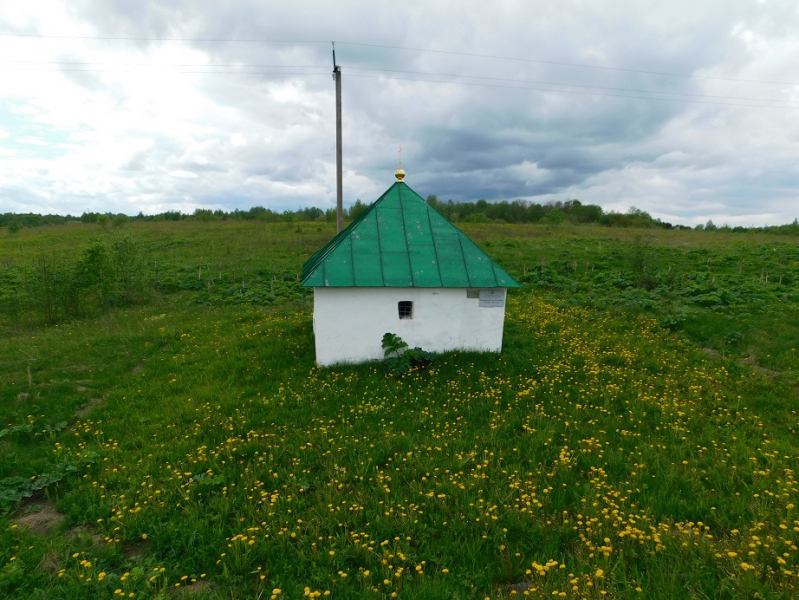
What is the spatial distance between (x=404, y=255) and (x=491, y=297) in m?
2.19

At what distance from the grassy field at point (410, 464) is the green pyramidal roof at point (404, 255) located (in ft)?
6.10

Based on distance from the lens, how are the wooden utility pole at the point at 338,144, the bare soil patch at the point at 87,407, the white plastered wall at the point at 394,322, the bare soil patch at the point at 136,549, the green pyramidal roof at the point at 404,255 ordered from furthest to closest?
the wooden utility pole at the point at 338,144 < the white plastered wall at the point at 394,322 < the green pyramidal roof at the point at 404,255 < the bare soil patch at the point at 87,407 < the bare soil patch at the point at 136,549

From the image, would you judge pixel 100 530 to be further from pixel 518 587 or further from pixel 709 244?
pixel 709 244

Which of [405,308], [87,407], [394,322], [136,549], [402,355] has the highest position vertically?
[405,308]

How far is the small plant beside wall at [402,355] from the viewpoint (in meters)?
8.87

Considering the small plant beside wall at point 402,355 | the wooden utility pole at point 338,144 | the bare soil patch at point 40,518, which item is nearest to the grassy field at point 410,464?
the bare soil patch at point 40,518

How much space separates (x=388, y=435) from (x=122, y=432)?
14.5ft

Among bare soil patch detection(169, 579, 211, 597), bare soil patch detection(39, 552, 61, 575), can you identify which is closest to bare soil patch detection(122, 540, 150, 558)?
bare soil patch detection(39, 552, 61, 575)

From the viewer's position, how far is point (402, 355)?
357 inches

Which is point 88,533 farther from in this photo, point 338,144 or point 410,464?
point 338,144

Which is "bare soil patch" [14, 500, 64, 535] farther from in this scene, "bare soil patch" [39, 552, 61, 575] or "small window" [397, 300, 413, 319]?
"small window" [397, 300, 413, 319]

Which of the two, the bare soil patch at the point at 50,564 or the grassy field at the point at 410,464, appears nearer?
the grassy field at the point at 410,464

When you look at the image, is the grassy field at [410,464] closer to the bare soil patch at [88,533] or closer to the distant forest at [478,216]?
the bare soil patch at [88,533]

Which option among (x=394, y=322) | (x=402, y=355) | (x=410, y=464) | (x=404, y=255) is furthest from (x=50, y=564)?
(x=404, y=255)
